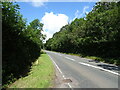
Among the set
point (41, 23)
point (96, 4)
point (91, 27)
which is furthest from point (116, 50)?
point (41, 23)

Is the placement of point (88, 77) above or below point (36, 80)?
A: below

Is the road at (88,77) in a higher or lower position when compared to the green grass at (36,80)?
lower

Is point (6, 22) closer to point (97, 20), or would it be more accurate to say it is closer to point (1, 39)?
point (1, 39)

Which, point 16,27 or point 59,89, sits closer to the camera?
point 59,89

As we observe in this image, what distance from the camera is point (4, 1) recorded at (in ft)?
26.9

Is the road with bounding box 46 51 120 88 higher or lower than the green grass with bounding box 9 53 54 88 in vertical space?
lower

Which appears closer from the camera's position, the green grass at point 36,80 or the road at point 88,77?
the green grass at point 36,80

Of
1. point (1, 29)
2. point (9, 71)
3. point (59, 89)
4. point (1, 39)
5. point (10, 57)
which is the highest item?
point (1, 29)

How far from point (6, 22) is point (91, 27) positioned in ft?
80.1

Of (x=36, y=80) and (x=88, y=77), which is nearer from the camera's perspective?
(x=36, y=80)

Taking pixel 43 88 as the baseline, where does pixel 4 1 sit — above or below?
above

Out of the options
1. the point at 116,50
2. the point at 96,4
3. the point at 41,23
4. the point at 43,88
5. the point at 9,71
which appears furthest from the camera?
the point at 41,23

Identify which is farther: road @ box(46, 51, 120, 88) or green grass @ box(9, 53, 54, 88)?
road @ box(46, 51, 120, 88)

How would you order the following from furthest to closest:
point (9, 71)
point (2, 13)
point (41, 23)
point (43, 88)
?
point (41, 23)
point (9, 71)
point (2, 13)
point (43, 88)
